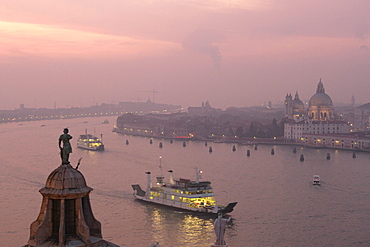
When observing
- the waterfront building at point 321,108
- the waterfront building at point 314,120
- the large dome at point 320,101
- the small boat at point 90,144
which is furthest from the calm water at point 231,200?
the large dome at point 320,101

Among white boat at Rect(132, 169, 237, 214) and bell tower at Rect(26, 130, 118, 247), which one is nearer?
bell tower at Rect(26, 130, 118, 247)

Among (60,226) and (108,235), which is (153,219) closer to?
(108,235)

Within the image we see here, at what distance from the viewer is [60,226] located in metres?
2.59

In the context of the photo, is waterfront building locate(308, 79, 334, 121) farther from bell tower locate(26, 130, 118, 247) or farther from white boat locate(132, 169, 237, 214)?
bell tower locate(26, 130, 118, 247)

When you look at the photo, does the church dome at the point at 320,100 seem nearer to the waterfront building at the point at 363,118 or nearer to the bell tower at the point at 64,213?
the waterfront building at the point at 363,118

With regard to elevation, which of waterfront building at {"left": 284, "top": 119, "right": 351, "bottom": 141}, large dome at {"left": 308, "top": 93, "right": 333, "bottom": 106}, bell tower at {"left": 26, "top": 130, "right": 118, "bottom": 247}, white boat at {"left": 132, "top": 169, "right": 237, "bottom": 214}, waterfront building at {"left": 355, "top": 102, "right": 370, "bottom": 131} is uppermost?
large dome at {"left": 308, "top": 93, "right": 333, "bottom": 106}

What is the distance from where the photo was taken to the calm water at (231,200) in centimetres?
1144

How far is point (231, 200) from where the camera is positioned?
15352 mm

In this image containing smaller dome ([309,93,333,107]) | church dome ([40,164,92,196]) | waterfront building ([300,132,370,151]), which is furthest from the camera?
smaller dome ([309,93,333,107])

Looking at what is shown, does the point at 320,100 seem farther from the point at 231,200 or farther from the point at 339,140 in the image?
the point at 231,200

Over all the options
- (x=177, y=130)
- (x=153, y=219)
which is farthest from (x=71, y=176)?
(x=177, y=130)

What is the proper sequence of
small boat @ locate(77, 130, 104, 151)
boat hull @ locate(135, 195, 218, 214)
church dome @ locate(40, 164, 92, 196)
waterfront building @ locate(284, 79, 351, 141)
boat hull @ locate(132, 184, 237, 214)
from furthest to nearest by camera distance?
waterfront building @ locate(284, 79, 351, 141) → small boat @ locate(77, 130, 104, 151) → boat hull @ locate(135, 195, 218, 214) → boat hull @ locate(132, 184, 237, 214) → church dome @ locate(40, 164, 92, 196)

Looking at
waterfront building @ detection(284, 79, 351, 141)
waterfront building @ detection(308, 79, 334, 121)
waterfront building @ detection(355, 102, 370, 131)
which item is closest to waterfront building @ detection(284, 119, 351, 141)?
waterfront building @ detection(284, 79, 351, 141)

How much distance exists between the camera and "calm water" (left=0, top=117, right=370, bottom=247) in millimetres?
11438
